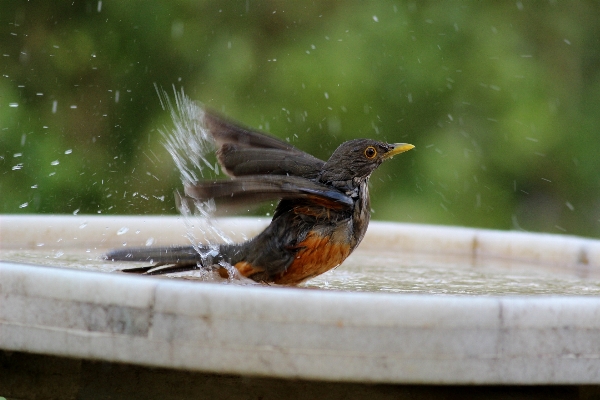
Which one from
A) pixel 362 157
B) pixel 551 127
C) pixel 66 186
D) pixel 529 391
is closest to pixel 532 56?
pixel 551 127

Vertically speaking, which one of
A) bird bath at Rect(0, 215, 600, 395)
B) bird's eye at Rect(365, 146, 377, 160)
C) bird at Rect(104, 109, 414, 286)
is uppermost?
bird's eye at Rect(365, 146, 377, 160)

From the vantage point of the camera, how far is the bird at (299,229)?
310 centimetres

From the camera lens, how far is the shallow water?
10.2 ft

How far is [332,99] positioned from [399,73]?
2.27ft

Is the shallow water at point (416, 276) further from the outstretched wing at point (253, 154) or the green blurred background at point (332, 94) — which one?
the green blurred background at point (332, 94)

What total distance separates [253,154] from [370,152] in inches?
18.5

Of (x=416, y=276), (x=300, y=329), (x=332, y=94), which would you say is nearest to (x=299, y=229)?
(x=416, y=276)

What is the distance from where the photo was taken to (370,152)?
343 cm

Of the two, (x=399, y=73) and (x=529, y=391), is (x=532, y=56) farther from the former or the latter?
(x=529, y=391)

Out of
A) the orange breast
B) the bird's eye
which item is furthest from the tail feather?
the bird's eye

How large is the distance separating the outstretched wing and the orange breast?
15.9 inches

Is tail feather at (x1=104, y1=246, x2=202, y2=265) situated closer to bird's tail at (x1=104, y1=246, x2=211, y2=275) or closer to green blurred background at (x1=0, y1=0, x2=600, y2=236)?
bird's tail at (x1=104, y1=246, x2=211, y2=275)

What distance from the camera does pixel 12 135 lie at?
285 inches

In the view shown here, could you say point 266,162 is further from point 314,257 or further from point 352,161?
point 314,257
